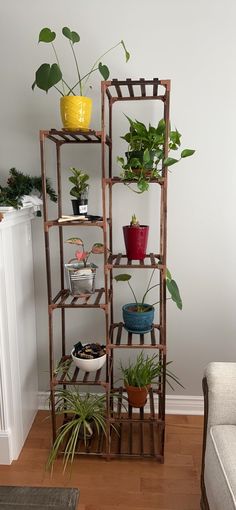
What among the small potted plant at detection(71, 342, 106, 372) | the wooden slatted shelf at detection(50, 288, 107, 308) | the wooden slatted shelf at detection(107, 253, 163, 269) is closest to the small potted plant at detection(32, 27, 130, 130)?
the wooden slatted shelf at detection(107, 253, 163, 269)

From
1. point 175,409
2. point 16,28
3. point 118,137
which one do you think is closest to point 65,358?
point 175,409

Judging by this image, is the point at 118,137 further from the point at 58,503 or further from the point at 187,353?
the point at 58,503

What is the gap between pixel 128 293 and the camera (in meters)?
2.10

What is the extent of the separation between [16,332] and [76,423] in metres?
0.53

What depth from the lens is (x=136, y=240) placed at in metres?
1.72

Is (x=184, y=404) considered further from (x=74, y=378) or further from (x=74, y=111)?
(x=74, y=111)

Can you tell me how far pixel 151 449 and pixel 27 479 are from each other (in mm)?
599

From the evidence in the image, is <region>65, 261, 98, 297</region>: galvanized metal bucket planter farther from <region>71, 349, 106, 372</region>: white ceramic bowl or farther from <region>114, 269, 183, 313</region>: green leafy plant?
<region>71, 349, 106, 372</region>: white ceramic bowl

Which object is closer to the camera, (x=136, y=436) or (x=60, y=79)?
(x=60, y=79)

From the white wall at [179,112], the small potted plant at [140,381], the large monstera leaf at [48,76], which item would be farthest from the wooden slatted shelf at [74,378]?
the large monstera leaf at [48,76]

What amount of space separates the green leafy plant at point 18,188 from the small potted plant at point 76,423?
3.15 ft

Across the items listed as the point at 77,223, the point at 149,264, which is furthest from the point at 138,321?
the point at 77,223

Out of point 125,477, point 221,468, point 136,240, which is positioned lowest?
point 125,477

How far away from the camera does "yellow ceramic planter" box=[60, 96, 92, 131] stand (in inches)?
63.0
